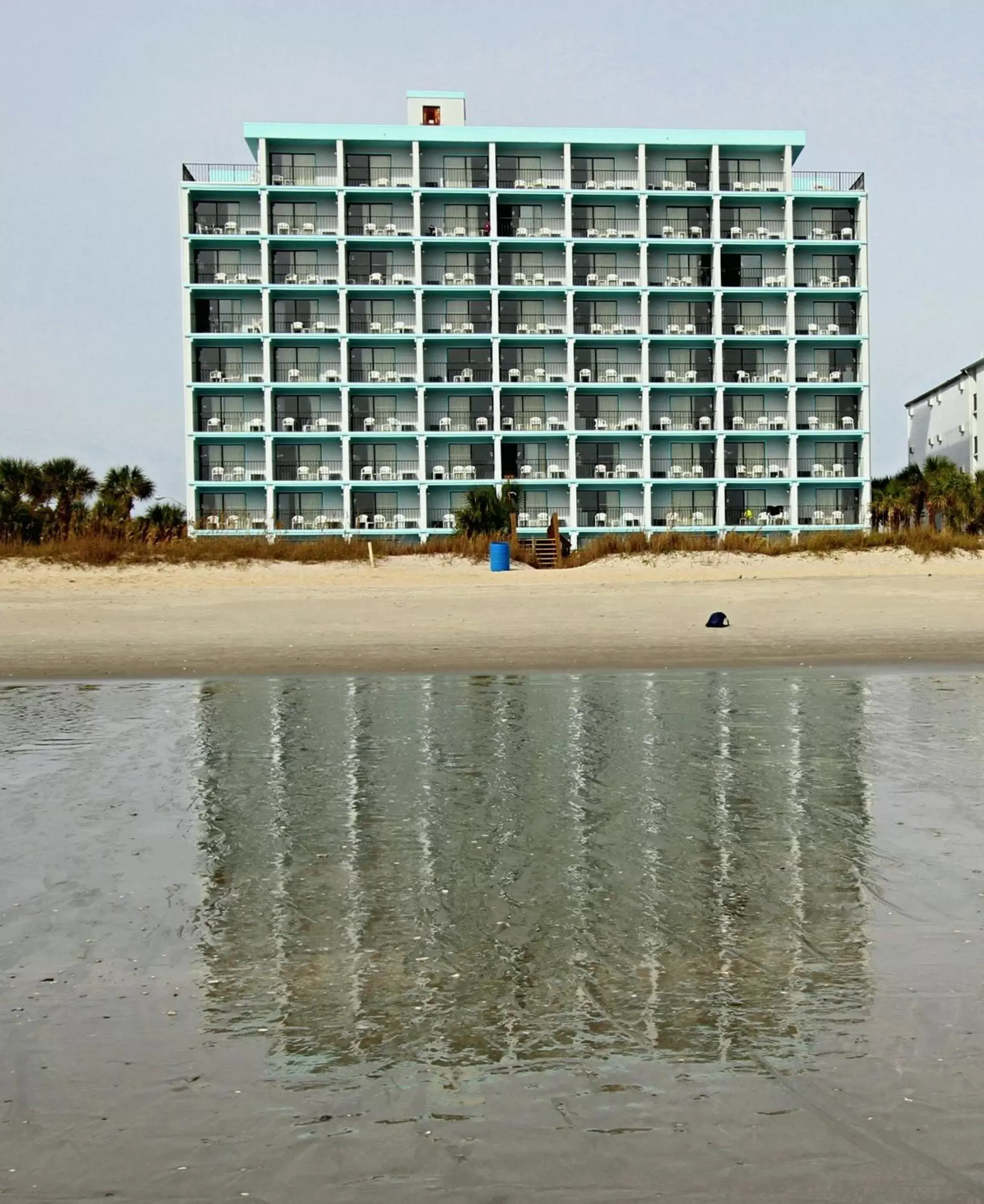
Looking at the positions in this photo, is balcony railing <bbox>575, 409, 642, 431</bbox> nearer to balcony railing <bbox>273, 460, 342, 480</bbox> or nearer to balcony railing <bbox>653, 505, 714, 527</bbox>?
balcony railing <bbox>653, 505, 714, 527</bbox>

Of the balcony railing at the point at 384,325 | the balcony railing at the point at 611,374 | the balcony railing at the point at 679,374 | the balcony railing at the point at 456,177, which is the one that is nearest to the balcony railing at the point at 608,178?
the balcony railing at the point at 456,177

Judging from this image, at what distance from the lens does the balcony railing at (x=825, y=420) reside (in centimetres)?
7231

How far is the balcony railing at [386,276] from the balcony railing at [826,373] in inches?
894

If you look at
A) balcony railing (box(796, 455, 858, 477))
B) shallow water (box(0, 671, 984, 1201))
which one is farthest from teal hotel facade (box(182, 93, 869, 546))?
shallow water (box(0, 671, 984, 1201))

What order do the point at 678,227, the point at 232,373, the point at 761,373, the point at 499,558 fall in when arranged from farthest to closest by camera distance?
the point at 678,227
the point at 761,373
the point at 232,373
the point at 499,558

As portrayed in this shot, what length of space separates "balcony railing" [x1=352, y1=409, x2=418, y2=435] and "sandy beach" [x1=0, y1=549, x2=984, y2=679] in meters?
33.8

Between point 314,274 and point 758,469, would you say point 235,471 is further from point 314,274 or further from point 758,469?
point 758,469

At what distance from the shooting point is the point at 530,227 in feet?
235

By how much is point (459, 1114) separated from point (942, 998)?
6.32ft

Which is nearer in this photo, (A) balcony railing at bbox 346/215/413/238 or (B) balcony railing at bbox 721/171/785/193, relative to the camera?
(A) balcony railing at bbox 346/215/413/238

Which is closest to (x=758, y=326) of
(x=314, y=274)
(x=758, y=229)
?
(x=758, y=229)

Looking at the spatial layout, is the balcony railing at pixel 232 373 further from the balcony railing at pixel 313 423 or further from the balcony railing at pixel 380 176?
the balcony railing at pixel 380 176

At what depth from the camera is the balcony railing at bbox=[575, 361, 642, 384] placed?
71125 mm

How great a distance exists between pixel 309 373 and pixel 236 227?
8.82 metres
